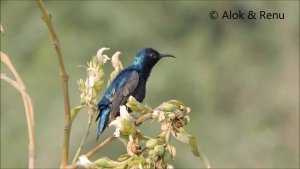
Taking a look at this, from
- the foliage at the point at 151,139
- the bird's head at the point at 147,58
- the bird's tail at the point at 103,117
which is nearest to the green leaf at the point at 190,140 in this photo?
the foliage at the point at 151,139

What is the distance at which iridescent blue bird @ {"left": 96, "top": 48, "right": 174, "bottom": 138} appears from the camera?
242cm

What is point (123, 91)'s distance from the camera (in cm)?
261

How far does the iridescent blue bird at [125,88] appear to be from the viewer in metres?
2.42

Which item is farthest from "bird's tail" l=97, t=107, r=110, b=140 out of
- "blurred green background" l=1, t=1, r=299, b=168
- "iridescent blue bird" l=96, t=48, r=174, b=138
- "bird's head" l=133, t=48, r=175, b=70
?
"blurred green background" l=1, t=1, r=299, b=168

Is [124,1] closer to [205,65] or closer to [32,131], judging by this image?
[205,65]

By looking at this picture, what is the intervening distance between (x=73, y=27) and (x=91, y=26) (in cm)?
21

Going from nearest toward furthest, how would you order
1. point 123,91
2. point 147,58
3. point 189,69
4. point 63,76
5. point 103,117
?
point 63,76 → point 103,117 → point 123,91 → point 147,58 → point 189,69

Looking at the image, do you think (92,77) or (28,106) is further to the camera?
(92,77)

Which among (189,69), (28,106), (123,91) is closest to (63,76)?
(28,106)

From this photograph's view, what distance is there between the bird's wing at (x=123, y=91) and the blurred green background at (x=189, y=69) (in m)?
3.99

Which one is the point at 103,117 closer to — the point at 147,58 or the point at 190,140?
the point at 147,58

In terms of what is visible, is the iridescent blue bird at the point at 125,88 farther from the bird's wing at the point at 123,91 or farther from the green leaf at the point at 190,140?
the green leaf at the point at 190,140

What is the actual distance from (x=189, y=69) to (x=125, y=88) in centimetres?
802

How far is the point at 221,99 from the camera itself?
1134 centimetres
